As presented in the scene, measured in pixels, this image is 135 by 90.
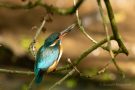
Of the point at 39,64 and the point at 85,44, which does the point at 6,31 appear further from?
the point at 39,64

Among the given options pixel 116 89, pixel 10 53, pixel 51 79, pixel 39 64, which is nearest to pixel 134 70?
pixel 116 89

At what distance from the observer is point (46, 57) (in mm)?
3486

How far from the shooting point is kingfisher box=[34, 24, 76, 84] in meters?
3.45

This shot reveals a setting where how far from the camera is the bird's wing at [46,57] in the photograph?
3.45 metres

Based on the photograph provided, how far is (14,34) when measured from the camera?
9.15 meters

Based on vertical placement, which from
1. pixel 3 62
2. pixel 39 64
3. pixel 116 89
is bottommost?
pixel 116 89

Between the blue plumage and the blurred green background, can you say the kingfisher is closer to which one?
the blue plumage

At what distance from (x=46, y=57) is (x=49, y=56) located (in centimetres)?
3

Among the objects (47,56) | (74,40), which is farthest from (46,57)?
(74,40)

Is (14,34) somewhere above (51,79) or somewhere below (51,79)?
above

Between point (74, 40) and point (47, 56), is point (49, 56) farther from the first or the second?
point (74, 40)

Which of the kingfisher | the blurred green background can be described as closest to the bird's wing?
the kingfisher

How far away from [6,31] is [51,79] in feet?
4.32

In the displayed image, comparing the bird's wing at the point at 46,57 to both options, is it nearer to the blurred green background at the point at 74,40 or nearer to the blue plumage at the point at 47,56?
the blue plumage at the point at 47,56
